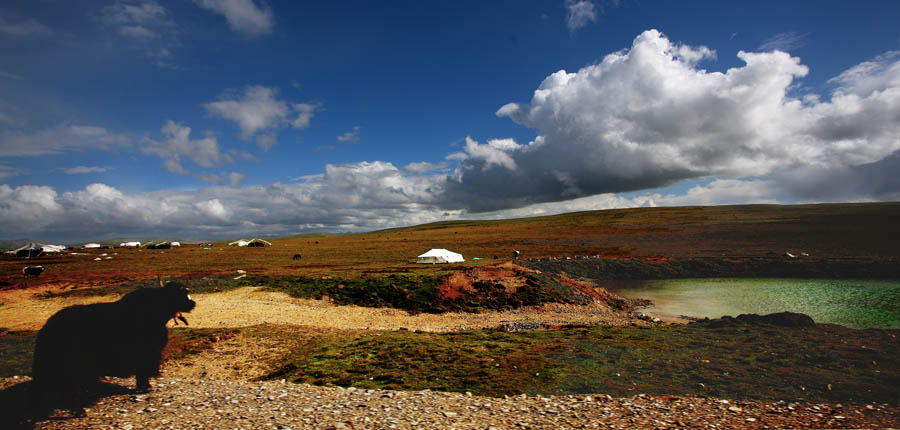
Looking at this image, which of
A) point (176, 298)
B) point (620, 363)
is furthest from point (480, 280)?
point (176, 298)

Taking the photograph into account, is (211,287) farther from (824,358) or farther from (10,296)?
(824,358)

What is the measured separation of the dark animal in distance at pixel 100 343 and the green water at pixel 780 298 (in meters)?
32.0

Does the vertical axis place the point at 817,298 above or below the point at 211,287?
below

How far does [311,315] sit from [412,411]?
56.9 feet

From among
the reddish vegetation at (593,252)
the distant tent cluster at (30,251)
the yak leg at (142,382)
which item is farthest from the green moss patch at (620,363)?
the distant tent cluster at (30,251)

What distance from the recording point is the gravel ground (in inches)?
325

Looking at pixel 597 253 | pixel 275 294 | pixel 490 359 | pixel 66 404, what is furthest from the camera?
pixel 597 253

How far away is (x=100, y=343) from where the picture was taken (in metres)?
9.03

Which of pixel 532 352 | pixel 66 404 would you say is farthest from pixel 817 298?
pixel 66 404

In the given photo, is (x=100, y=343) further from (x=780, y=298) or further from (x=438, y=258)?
(x=438, y=258)

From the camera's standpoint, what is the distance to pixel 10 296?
28156mm

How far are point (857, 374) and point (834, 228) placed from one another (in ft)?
337

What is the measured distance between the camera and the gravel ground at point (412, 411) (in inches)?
325

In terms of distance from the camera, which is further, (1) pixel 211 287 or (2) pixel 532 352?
(1) pixel 211 287
